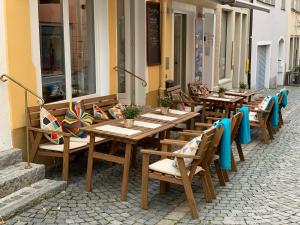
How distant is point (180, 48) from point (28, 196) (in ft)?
22.7

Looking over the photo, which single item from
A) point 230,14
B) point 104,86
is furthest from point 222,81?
point 104,86

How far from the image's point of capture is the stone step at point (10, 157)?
15.9 ft

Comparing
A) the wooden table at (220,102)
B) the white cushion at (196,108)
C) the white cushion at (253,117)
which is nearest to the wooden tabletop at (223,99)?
the wooden table at (220,102)

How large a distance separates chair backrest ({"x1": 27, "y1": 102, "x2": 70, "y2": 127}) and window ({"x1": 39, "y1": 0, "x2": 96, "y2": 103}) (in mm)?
300

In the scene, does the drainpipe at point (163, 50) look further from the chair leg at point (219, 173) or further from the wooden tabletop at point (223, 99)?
the chair leg at point (219, 173)

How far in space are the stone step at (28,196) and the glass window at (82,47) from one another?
2.10 m

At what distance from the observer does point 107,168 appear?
5969 mm

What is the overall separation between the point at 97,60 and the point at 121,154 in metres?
1.68

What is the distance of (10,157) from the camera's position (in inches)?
195

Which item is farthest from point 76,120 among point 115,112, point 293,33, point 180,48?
point 293,33

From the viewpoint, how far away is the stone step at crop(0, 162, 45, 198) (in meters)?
4.48

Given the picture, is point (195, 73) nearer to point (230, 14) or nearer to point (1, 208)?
point (230, 14)

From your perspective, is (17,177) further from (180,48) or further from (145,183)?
(180,48)

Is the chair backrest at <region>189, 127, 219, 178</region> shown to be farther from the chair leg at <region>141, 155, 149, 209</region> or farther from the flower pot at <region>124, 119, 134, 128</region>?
the flower pot at <region>124, 119, 134, 128</region>
